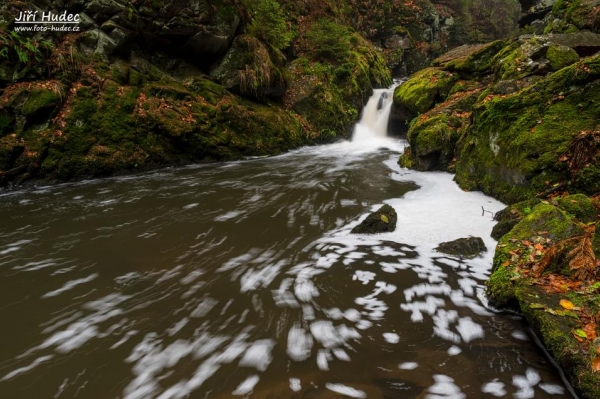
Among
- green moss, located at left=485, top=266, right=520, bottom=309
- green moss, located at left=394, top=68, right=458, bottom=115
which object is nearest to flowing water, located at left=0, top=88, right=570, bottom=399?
green moss, located at left=485, top=266, right=520, bottom=309

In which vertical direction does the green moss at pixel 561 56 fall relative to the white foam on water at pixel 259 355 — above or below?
above

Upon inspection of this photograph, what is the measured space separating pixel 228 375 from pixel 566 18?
39.6 ft

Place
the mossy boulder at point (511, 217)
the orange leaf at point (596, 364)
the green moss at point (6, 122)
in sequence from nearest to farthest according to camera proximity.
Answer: the orange leaf at point (596, 364) → the mossy boulder at point (511, 217) → the green moss at point (6, 122)

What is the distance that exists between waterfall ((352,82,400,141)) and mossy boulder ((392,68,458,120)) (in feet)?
6.87

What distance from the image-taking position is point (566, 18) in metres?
8.97

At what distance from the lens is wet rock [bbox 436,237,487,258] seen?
4070 mm

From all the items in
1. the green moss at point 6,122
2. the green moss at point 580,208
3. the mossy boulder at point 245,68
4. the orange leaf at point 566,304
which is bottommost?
the orange leaf at point 566,304

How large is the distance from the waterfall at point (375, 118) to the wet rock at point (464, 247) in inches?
422

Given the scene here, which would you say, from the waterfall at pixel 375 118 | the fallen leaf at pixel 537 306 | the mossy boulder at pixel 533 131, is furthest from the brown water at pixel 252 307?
the waterfall at pixel 375 118

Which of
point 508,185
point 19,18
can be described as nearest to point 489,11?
point 508,185

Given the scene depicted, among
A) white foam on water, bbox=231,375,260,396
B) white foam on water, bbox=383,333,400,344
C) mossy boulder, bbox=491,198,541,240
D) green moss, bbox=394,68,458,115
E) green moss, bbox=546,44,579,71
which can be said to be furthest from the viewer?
green moss, bbox=394,68,458,115

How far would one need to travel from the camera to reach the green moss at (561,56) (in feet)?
23.1

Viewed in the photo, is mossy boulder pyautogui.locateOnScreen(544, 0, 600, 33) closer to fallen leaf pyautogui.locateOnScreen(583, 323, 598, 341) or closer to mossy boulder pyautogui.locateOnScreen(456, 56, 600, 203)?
mossy boulder pyautogui.locateOnScreen(456, 56, 600, 203)

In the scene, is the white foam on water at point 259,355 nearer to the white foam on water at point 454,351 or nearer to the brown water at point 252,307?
the brown water at point 252,307
